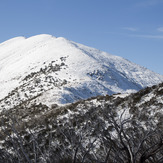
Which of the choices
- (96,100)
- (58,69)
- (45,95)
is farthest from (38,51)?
(96,100)

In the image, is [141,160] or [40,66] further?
[40,66]

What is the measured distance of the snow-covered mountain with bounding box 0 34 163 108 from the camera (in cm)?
3297

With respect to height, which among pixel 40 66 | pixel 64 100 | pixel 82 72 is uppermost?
pixel 40 66

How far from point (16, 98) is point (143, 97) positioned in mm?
23953

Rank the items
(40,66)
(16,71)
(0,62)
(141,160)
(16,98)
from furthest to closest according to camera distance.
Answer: (0,62), (16,71), (40,66), (16,98), (141,160)

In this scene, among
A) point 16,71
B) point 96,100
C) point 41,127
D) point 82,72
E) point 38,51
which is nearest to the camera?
point 41,127

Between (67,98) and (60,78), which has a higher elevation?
(60,78)

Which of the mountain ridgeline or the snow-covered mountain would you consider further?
the snow-covered mountain

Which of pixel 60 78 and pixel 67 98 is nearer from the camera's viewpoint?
pixel 67 98

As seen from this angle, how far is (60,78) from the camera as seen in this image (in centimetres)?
4103

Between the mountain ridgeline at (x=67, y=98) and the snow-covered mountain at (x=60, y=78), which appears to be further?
the snow-covered mountain at (x=60, y=78)

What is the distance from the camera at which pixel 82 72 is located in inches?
1832

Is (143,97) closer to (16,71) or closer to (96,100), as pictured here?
(96,100)

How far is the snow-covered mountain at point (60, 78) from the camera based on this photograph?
33.0m
